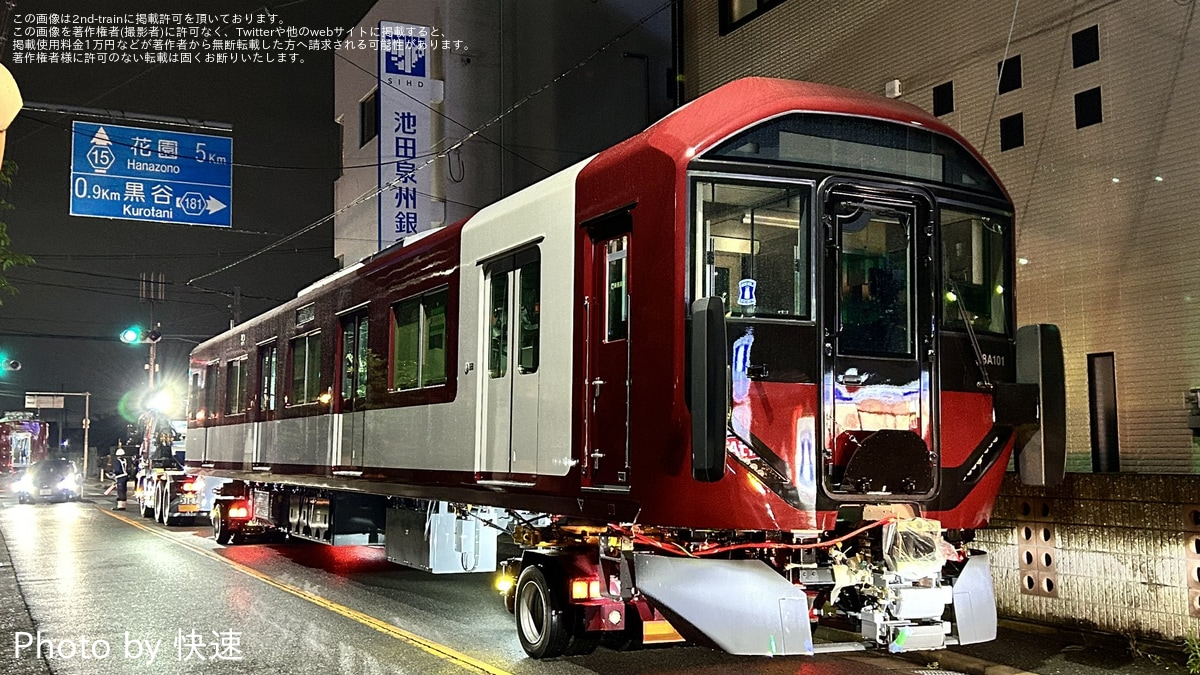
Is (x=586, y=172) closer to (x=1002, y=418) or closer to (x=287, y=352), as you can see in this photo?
(x=1002, y=418)

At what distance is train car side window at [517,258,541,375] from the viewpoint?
28.9ft

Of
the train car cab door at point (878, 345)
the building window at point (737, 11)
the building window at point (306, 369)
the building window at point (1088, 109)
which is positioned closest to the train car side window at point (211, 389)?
the building window at point (306, 369)

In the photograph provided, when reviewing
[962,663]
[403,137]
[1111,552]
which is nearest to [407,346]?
[962,663]

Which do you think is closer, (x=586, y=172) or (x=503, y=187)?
(x=586, y=172)

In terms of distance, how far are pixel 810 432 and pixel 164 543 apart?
1538 cm

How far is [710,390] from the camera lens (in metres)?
6.53

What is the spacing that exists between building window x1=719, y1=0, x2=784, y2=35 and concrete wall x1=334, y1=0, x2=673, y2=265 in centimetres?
1250

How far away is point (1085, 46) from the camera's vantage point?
10.9 meters

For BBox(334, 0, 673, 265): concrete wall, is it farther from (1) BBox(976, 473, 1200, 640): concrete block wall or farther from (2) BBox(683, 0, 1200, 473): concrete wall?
(1) BBox(976, 473, 1200, 640): concrete block wall

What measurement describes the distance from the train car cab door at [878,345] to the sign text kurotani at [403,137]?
21452mm

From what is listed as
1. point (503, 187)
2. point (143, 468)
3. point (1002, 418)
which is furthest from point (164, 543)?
point (1002, 418)

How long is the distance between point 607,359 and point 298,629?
4.31 meters

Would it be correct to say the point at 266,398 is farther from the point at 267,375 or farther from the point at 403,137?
the point at 403,137

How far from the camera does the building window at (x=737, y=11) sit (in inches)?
622
